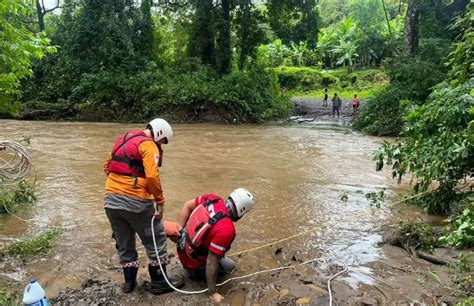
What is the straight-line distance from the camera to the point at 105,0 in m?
23.9

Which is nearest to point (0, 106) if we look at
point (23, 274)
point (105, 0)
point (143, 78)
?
point (23, 274)

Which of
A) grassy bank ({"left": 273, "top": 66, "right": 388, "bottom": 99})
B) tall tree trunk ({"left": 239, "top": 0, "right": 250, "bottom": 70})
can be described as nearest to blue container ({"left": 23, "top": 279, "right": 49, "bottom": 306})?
tall tree trunk ({"left": 239, "top": 0, "right": 250, "bottom": 70})

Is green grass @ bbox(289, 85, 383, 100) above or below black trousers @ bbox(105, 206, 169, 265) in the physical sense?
above

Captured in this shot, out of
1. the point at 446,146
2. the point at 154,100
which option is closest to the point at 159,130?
the point at 446,146

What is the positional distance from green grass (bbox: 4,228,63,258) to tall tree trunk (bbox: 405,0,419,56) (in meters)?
18.5

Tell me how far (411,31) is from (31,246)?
19238 mm

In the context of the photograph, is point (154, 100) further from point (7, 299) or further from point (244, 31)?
point (7, 299)

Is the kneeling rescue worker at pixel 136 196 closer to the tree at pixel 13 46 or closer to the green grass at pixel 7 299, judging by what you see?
the green grass at pixel 7 299

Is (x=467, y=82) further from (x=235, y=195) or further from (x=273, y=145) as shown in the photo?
(x=273, y=145)

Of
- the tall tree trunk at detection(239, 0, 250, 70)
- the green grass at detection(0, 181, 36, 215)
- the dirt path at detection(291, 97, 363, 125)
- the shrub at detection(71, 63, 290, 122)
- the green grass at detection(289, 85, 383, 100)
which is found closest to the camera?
the green grass at detection(0, 181, 36, 215)

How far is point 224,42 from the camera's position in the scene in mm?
25047

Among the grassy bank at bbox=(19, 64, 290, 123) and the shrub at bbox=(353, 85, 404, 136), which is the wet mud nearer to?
the shrub at bbox=(353, 85, 404, 136)

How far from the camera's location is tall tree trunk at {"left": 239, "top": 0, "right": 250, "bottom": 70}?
24.7 metres

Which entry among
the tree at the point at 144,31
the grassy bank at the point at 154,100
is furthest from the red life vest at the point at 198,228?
the tree at the point at 144,31
